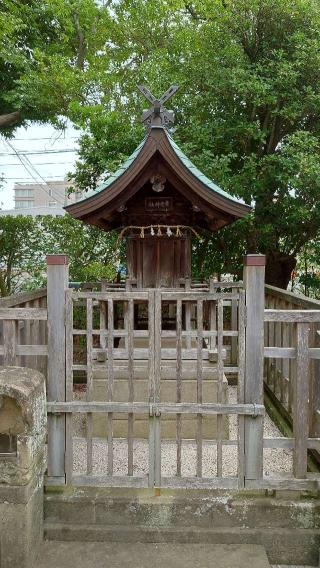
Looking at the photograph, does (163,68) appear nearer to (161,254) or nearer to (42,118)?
(42,118)

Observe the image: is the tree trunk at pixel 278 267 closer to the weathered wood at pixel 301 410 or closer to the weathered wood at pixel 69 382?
the weathered wood at pixel 301 410

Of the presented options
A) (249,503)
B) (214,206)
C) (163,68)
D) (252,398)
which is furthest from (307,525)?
(163,68)

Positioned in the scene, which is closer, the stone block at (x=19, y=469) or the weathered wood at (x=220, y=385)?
the stone block at (x=19, y=469)

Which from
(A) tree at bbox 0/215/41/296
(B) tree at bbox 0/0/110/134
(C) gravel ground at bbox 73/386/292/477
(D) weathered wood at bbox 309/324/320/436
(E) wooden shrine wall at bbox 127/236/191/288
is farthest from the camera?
(A) tree at bbox 0/215/41/296

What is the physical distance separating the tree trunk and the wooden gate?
11.4ft

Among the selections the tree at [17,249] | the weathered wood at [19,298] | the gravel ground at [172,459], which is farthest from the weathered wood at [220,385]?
the tree at [17,249]

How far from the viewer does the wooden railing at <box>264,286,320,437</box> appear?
3.43 metres

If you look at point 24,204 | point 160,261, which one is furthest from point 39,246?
point 24,204

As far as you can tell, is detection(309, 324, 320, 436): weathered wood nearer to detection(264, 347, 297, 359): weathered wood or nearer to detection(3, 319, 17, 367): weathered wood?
detection(264, 347, 297, 359): weathered wood

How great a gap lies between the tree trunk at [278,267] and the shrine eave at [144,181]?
4.76 meters

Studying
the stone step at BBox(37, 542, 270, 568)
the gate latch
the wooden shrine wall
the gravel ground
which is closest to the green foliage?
the wooden shrine wall

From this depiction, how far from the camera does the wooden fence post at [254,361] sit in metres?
3.36

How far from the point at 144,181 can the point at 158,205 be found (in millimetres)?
577

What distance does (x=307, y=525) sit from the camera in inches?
132
